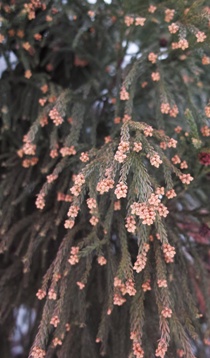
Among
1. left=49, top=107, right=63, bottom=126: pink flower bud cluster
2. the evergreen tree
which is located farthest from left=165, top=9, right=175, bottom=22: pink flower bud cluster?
left=49, top=107, right=63, bottom=126: pink flower bud cluster

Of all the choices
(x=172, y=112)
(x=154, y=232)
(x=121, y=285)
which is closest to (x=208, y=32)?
(x=172, y=112)

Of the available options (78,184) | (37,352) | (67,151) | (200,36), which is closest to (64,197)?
(67,151)

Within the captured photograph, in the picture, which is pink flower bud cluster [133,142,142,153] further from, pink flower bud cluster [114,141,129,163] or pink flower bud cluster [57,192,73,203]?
pink flower bud cluster [57,192,73,203]

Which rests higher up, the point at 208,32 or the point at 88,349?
the point at 208,32

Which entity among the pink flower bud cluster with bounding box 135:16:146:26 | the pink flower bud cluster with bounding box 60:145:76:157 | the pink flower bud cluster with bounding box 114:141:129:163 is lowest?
the pink flower bud cluster with bounding box 114:141:129:163

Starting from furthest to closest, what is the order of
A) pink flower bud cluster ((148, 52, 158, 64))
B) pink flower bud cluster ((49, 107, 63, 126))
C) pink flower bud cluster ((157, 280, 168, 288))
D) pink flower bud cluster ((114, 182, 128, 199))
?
pink flower bud cluster ((148, 52, 158, 64)) < pink flower bud cluster ((49, 107, 63, 126)) < pink flower bud cluster ((157, 280, 168, 288)) < pink flower bud cluster ((114, 182, 128, 199))

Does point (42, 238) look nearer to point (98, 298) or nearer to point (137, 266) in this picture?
point (98, 298)

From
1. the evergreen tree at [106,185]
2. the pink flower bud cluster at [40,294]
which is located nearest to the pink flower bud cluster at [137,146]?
the evergreen tree at [106,185]

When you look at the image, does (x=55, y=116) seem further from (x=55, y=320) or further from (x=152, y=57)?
(x=55, y=320)
